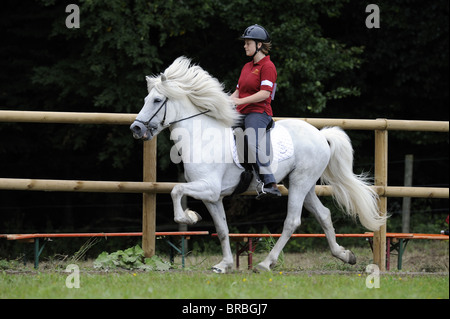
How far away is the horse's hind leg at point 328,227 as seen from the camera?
7074mm

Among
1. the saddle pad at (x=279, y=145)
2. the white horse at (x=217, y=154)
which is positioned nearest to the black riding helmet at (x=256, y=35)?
the white horse at (x=217, y=154)

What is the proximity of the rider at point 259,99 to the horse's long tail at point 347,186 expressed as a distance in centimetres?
95

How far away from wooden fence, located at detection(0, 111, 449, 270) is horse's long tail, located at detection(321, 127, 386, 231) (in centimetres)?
14

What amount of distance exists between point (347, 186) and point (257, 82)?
1.54 m

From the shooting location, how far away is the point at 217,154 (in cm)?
659

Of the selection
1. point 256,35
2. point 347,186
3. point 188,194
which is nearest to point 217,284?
point 188,194

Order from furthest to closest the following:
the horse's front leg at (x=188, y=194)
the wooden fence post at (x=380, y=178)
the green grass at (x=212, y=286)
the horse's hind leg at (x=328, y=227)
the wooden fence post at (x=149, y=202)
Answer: the wooden fence post at (x=380, y=178) < the wooden fence post at (x=149, y=202) < the horse's hind leg at (x=328, y=227) < the horse's front leg at (x=188, y=194) < the green grass at (x=212, y=286)

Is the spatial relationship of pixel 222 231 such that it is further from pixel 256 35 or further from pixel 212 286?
pixel 256 35

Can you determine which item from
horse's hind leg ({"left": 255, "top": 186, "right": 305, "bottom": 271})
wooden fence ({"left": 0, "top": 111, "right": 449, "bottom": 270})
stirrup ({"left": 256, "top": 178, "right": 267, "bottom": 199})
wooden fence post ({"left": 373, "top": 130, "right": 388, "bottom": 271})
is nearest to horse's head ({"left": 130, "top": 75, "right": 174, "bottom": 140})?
wooden fence ({"left": 0, "top": 111, "right": 449, "bottom": 270})

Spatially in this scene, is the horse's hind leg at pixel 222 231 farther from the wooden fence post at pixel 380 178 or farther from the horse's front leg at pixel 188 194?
the wooden fence post at pixel 380 178

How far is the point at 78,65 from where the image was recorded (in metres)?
13.8
